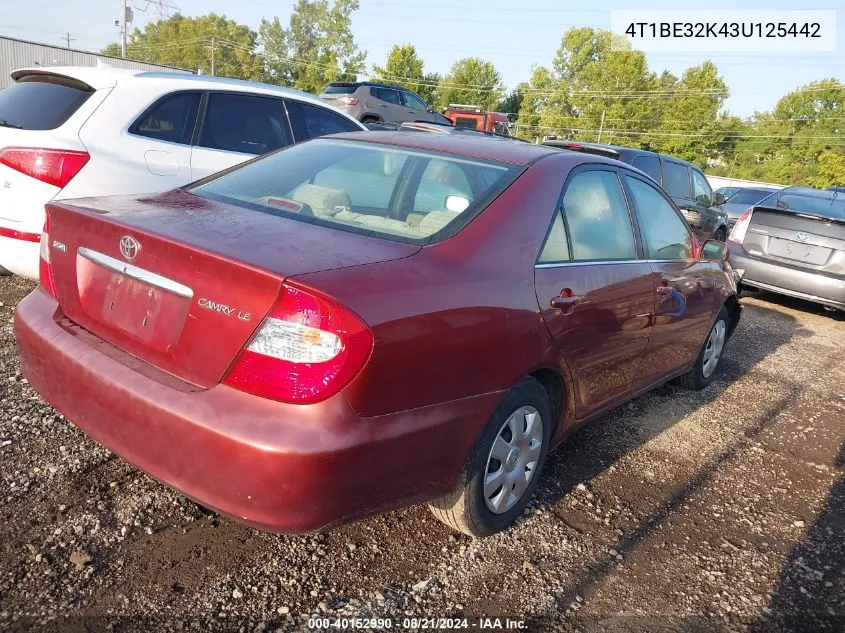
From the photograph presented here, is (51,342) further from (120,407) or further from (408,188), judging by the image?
(408,188)

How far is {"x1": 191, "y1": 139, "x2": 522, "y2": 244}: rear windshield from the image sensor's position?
8.27 feet

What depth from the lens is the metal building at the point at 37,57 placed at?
1032 inches

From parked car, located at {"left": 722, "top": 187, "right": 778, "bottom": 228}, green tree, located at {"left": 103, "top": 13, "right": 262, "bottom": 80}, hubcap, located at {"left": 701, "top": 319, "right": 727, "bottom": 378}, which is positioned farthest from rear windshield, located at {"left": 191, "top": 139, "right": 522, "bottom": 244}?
green tree, located at {"left": 103, "top": 13, "right": 262, "bottom": 80}

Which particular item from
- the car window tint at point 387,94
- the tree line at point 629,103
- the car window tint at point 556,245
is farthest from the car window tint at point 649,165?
the tree line at point 629,103

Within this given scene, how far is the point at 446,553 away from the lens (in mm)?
2602

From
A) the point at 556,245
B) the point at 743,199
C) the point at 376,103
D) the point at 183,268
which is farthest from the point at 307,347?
the point at 376,103

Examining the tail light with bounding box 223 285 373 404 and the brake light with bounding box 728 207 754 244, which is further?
the brake light with bounding box 728 207 754 244

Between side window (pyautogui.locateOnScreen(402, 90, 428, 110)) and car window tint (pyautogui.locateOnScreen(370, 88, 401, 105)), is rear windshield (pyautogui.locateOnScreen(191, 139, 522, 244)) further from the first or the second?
side window (pyautogui.locateOnScreen(402, 90, 428, 110))

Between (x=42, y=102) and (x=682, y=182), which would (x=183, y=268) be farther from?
(x=682, y=182)

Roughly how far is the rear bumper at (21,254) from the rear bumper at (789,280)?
7.16 m

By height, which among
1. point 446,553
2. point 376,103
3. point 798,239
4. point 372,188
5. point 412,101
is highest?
point 412,101

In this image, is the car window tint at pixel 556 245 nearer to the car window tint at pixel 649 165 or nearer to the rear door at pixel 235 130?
the rear door at pixel 235 130

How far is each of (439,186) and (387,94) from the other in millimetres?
15625

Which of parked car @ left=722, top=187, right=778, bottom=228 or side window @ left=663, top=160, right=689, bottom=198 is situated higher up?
side window @ left=663, top=160, right=689, bottom=198
